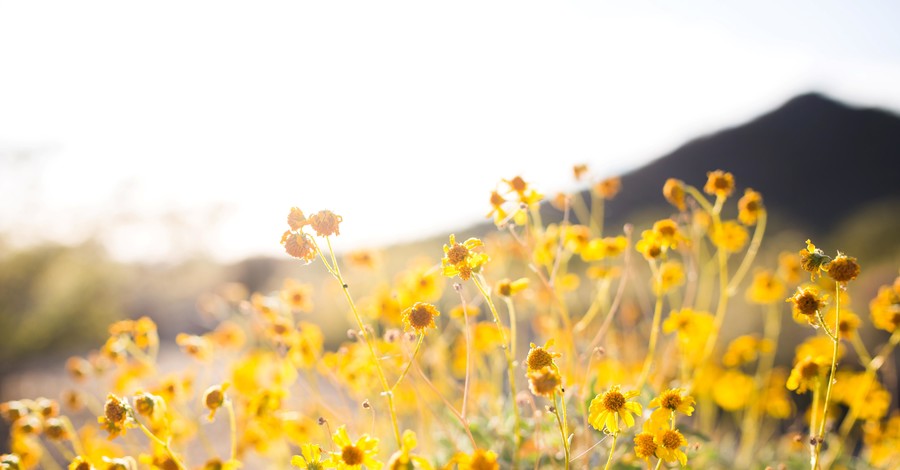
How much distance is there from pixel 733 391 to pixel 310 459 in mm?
2961

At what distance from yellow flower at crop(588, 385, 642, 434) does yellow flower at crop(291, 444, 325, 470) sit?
73 centimetres

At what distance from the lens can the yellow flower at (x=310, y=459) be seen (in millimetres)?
1509

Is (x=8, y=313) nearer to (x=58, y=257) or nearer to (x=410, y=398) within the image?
(x=58, y=257)

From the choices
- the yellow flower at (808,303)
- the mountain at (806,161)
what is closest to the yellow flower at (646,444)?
the yellow flower at (808,303)

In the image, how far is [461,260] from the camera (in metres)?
1.59

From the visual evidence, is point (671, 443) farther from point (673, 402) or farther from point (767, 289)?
point (767, 289)

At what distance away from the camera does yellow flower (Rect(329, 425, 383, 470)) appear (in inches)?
58.5

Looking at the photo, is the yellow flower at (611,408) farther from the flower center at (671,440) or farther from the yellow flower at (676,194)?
the yellow flower at (676,194)

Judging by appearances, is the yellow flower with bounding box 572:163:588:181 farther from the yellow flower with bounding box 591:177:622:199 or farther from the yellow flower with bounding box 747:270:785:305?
the yellow flower with bounding box 747:270:785:305

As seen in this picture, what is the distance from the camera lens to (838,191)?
11.8 metres

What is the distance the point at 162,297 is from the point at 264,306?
14.0 meters

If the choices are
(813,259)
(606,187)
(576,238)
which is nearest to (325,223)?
(813,259)

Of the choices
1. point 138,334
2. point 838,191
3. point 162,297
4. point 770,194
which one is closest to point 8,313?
Result: point 162,297

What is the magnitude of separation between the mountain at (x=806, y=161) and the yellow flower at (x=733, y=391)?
7934mm
